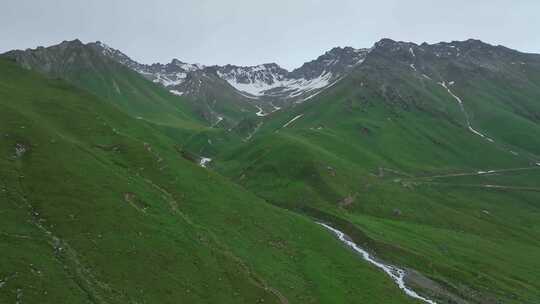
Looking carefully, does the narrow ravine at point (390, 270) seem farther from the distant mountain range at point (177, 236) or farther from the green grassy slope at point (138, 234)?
the green grassy slope at point (138, 234)

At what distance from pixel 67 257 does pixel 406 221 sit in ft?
355

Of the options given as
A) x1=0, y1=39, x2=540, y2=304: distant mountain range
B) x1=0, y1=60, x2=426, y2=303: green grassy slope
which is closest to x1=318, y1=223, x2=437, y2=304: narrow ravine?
x1=0, y1=39, x2=540, y2=304: distant mountain range

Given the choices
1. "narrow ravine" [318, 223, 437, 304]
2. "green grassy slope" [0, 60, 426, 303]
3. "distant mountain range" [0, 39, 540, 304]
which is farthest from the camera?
"narrow ravine" [318, 223, 437, 304]

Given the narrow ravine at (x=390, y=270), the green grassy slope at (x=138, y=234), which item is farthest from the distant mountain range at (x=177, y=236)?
the narrow ravine at (x=390, y=270)

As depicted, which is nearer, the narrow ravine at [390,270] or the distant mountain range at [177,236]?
the distant mountain range at [177,236]

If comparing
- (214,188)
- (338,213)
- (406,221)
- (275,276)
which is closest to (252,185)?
(338,213)

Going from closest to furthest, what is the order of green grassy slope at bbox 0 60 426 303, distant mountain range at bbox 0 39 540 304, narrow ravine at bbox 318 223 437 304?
green grassy slope at bbox 0 60 426 303
distant mountain range at bbox 0 39 540 304
narrow ravine at bbox 318 223 437 304

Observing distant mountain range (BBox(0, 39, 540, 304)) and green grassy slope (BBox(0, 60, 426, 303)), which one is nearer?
green grassy slope (BBox(0, 60, 426, 303))

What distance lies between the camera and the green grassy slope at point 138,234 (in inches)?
1807

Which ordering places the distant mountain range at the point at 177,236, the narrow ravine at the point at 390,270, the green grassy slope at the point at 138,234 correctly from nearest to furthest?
the green grassy slope at the point at 138,234 → the distant mountain range at the point at 177,236 → the narrow ravine at the point at 390,270

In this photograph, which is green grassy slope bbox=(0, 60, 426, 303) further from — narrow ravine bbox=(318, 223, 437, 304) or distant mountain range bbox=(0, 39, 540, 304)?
narrow ravine bbox=(318, 223, 437, 304)

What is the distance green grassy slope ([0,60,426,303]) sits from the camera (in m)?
45.9

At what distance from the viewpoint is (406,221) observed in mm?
136625

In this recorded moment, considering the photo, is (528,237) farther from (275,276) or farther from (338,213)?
(275,276)
